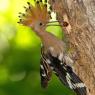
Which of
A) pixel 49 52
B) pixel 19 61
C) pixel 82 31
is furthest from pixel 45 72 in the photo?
pixel 19 61

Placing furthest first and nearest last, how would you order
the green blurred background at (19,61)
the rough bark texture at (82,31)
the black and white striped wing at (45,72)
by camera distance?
the green blurred background at (19,61) → the black and white striped wing at (45,72) → the rough bark texture at (82,31)

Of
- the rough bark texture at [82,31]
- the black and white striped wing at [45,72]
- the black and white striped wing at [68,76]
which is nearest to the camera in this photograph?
the rough bark texture at [82,31]

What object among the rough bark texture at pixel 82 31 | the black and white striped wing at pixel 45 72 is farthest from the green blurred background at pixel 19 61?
the rough bark texture at pixel 82 31

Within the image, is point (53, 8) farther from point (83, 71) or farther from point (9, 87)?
point (9, 87)

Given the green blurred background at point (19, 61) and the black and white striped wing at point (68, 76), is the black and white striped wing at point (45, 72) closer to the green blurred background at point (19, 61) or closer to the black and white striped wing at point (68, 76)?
the black and white striped wing at point (68, 76)

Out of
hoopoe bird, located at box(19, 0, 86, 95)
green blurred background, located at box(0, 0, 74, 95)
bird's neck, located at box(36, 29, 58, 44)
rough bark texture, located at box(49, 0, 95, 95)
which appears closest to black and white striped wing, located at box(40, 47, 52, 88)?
hoopoe bird, located at box(19, 0, 86, 95)

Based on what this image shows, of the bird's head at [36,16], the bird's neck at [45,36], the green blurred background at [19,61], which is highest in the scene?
the bird's head at [36,16]

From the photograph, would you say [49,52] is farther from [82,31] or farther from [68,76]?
[82,31]

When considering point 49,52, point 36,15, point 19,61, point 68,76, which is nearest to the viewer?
point 36,15
